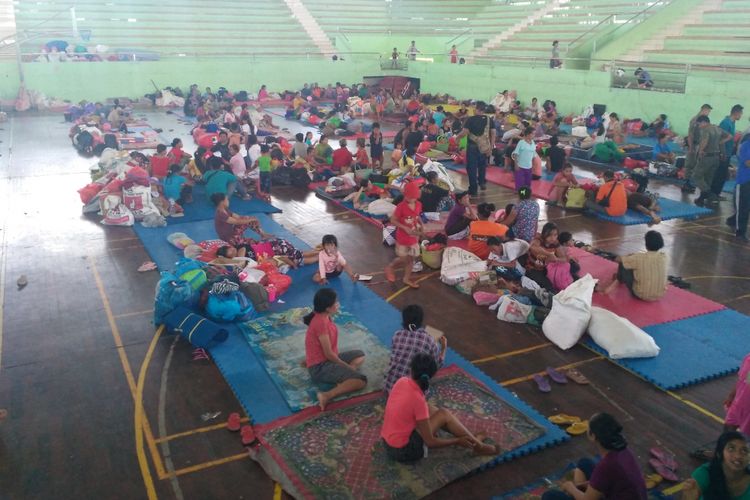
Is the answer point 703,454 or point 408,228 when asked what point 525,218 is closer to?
point 408,228

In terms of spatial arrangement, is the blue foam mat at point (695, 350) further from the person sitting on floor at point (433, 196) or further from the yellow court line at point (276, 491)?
the person sitting on floor at point (433, 196)

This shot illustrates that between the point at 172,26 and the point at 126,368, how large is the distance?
28894 mm

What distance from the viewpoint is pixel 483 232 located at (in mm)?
8797

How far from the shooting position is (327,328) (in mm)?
5676

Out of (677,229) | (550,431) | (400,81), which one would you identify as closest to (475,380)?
(550,431)

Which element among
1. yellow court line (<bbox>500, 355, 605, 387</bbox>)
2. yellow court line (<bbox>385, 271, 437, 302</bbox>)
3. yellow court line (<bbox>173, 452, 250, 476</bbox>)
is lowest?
yellow court line (<bbox>173, 452, 250, 476</bbox>)

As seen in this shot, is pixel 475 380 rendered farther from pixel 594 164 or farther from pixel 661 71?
pixel 661 71

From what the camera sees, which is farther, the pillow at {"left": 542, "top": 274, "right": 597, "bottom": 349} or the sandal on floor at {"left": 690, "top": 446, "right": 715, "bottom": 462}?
the pillow at {"left": 542, "top": 274, "right": 597, "bottom": 349}

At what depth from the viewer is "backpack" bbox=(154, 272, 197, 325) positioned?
7008 mm

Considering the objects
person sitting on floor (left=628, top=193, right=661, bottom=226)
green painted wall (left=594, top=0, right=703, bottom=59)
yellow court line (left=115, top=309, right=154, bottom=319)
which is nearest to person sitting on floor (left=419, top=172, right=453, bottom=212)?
person sitting on floor (left=628, top=193, right=661, bottom=226)

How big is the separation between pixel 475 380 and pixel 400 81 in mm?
25562

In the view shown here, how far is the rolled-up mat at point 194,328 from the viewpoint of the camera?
661 cm

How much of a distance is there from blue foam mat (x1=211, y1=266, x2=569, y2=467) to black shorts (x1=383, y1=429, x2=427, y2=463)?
656 millimetres

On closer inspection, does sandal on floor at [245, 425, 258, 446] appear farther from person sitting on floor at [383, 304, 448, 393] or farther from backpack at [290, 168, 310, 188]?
backpack at [290, 168, 310, 188]
